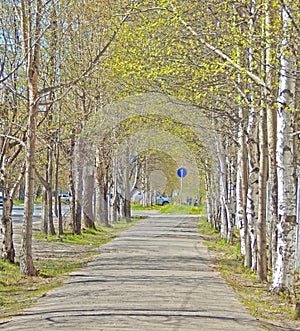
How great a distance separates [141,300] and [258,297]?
102 inches

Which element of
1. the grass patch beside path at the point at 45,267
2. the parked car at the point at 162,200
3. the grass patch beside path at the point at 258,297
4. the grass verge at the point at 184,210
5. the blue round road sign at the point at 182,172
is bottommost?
the grass patch beside path at the point at 258,297

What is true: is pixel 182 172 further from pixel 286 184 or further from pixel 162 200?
pixel 162 200

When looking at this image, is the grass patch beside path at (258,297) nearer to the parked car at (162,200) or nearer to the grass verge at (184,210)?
the grass verge at (184,210)

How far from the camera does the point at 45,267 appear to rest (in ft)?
55.7

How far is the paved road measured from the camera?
9.16 meters

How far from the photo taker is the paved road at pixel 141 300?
916 cm

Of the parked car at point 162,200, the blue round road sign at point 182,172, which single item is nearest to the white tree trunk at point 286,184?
the blue round road sign at point 182,172

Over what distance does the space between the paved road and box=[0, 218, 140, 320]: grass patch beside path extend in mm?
368

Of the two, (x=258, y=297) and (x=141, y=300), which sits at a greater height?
(x=141, y=300)

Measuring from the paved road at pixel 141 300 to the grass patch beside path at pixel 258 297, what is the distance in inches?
10.1

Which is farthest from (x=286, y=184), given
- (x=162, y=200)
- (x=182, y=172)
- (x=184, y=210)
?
(x=162, y=200)

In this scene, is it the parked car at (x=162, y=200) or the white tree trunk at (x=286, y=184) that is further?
the parked car at (x=162, y=200)

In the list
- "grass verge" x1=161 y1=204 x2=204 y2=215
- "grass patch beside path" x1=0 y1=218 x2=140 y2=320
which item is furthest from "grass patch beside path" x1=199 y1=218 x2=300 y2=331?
"grass verge" x1=161 y1=204 x2=204 y2=215

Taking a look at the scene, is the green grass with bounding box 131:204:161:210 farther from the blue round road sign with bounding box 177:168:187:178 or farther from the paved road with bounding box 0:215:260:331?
the paved road with bounding box 0:215:260:331
